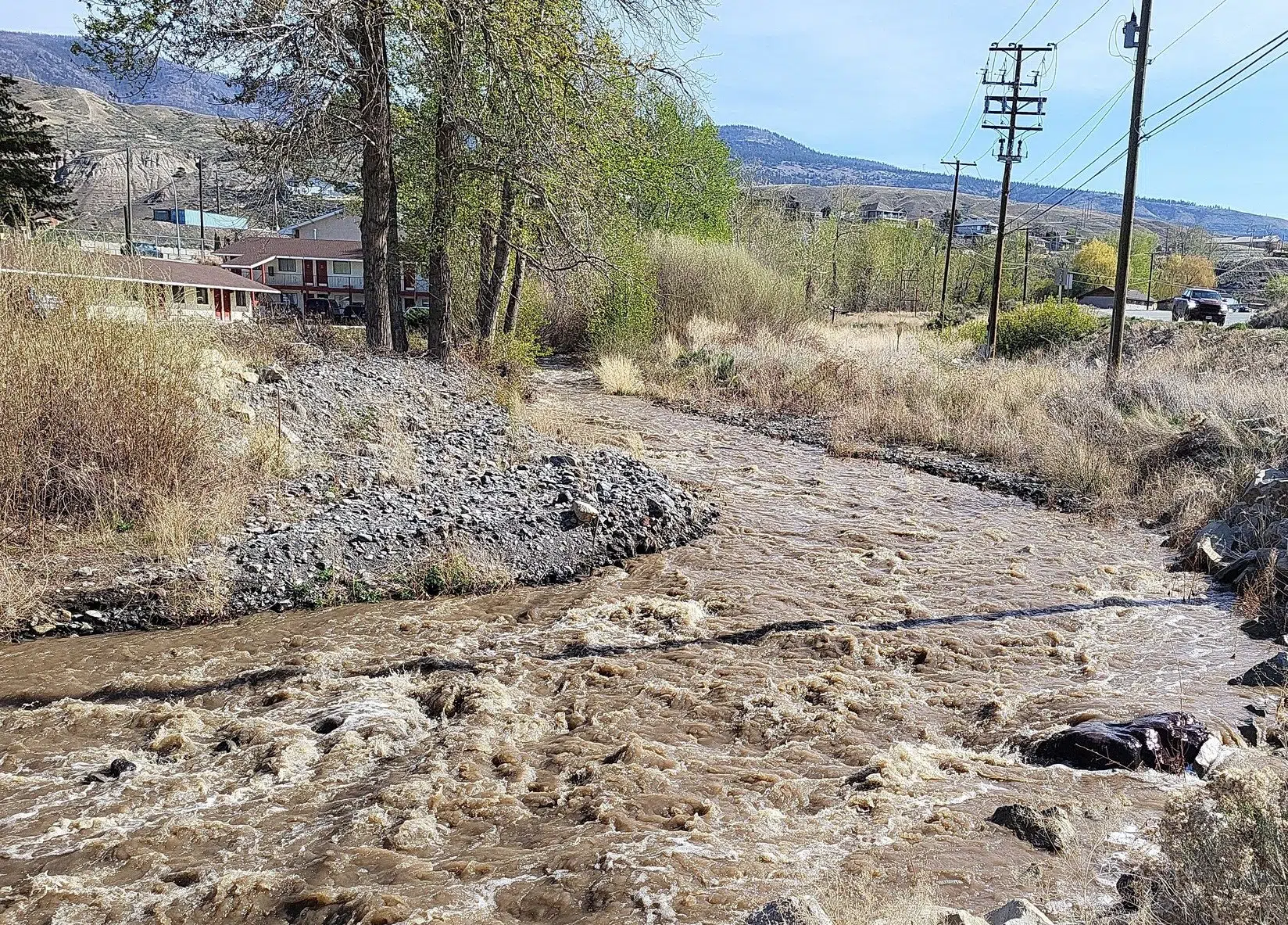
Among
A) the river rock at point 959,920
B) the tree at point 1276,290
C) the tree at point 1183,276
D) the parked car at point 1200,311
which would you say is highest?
the tree at point 1183,276

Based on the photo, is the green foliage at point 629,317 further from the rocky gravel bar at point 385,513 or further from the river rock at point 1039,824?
the river rock at point 1039,824

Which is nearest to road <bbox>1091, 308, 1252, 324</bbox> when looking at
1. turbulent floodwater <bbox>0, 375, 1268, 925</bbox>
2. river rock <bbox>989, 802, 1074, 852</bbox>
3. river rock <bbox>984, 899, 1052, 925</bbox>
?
turbulent floodwater <bbox>0, 375, 1268, 925</bbox>

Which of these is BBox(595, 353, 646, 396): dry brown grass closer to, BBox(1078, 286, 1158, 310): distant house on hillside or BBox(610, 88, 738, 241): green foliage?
BBox(610, 88, 738, 241): green foliage

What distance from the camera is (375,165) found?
14656 mm

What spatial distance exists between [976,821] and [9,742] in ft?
19.5

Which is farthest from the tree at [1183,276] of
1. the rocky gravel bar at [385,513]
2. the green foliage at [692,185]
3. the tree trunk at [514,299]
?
the rocky gravel bar at [385,513]

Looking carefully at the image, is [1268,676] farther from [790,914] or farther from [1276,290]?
[1276,290]

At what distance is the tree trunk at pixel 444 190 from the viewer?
14.2 m

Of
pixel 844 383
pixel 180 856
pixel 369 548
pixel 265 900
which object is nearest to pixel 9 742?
pixel 180 856

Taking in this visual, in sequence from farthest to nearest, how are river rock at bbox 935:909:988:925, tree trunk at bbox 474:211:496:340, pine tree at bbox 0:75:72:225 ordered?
pine tree at bbox 0:75:72:225, tree trunk at bbox 474:211:496:340, river rock at bbox 935:909:988:925

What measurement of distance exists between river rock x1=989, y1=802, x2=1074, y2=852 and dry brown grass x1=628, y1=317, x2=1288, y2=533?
8214 millimetres

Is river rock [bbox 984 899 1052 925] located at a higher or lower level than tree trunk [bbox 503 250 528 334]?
lower

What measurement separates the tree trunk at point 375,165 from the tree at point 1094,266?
3603 inches

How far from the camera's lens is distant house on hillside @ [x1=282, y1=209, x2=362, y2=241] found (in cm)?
6488
